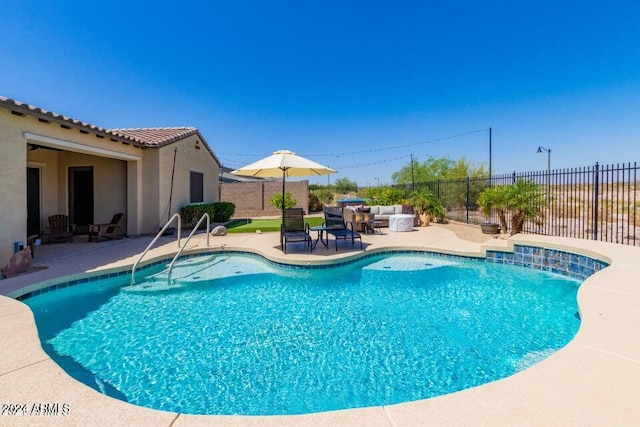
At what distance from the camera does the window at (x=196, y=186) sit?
14.9 m

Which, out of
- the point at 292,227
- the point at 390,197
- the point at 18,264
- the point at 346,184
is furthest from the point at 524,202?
the point at 346,184

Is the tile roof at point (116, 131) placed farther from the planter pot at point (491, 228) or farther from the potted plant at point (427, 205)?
the planter pot at point (491, 228)

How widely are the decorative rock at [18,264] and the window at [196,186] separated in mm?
8547

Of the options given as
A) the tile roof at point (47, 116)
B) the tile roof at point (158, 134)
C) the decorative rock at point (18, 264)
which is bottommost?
the decorative rock at point (18, 264)

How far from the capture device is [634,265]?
17.8 ft

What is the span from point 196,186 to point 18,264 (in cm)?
947

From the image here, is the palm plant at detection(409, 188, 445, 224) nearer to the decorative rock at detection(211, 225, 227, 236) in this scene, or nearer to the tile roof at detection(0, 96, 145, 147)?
the decorative rock at detection(211, 225, 227, 236)

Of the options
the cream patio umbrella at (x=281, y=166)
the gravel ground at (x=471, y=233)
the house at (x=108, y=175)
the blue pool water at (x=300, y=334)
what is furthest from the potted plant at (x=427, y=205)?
the house at (x=108, y=175)

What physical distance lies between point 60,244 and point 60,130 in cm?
398

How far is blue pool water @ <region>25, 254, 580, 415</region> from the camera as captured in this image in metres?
3.11

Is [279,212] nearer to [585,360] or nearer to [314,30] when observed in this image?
[314,30]

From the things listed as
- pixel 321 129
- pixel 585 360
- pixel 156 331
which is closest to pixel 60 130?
pixel 156 331

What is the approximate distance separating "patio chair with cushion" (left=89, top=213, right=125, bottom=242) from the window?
3.97 meters

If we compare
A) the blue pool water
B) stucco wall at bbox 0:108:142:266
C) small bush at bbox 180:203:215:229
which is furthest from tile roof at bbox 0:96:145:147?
the blue pool water
